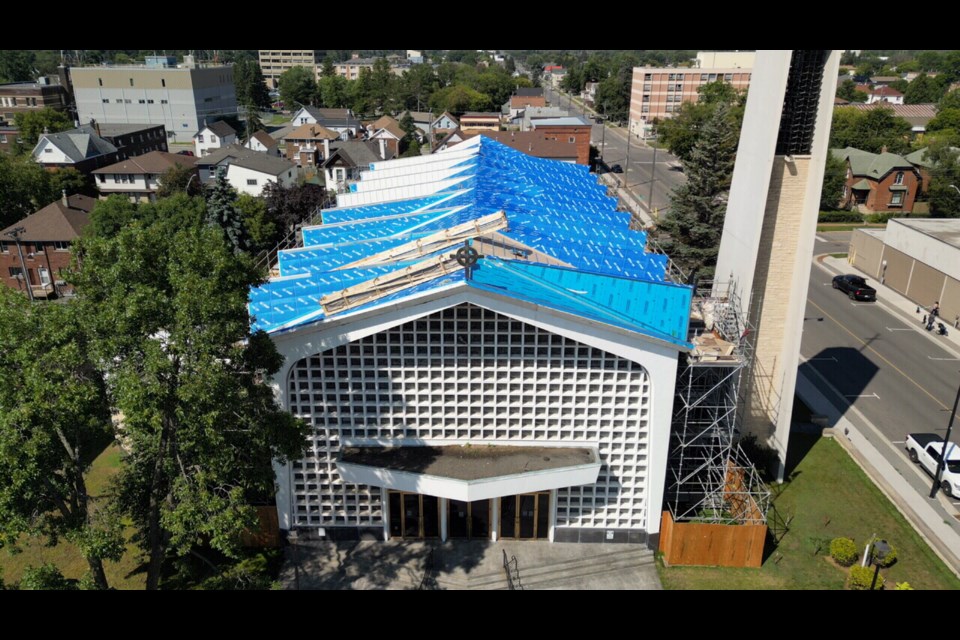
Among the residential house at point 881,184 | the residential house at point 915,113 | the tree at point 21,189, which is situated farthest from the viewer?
the residential house at point 915,113

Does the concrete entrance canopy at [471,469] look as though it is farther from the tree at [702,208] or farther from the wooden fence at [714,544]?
the tree at [702,208]

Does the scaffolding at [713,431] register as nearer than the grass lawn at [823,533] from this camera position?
No

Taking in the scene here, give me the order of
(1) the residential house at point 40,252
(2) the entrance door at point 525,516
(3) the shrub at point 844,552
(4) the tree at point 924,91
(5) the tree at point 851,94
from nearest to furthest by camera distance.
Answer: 1. (3) the shrub at point 844,552
2. (2) the entrance door at point 525,516
3. (1) the residential house at point 40,252
4. (5) the tree at point 851,94
5. (4) the tree at point 924,91

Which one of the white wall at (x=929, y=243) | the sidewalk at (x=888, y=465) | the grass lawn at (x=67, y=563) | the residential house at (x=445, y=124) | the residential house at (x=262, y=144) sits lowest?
the grass lawn at (x=67, y=563)

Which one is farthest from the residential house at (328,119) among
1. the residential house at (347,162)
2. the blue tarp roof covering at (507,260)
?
the blue tarp roof covering at (507,260)

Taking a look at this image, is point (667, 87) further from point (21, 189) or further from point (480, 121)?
point (21, 189)

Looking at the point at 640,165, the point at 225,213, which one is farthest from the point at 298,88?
the point at 225,213

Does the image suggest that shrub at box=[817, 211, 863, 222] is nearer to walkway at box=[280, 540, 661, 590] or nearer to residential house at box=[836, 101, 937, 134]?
residential house at box=[836, 101, 937, 134]
